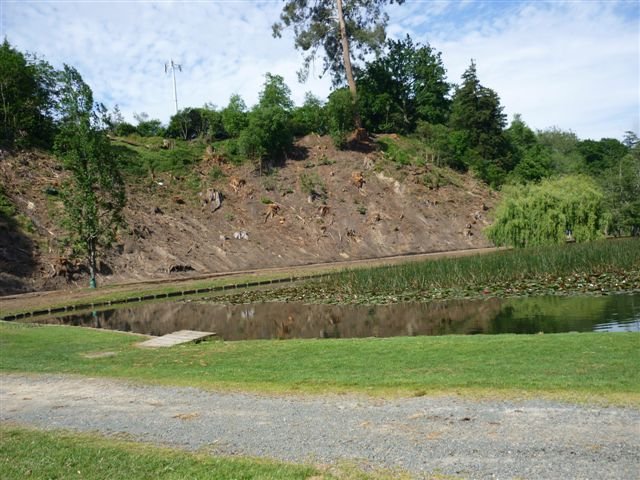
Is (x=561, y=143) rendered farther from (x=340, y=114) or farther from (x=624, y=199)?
(x=340, y=114)

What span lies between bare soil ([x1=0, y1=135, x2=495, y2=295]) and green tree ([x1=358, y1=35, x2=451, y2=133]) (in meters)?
13.0

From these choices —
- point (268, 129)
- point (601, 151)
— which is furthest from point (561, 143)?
point (268, 129)

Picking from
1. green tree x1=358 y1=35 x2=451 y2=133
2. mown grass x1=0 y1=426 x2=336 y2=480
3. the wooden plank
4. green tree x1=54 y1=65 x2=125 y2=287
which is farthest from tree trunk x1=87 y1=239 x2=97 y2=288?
green tree x1=358 y1=35 x2=451 y2=133

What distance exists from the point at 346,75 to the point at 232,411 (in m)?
67.0

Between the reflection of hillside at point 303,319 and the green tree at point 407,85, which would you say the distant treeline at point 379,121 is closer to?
the green tree at point 407,85

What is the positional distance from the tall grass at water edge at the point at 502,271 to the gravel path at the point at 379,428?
1894cm

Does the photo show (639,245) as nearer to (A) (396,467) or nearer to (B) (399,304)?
(B) (399,304)

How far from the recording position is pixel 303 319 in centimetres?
2197

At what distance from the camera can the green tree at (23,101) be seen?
157 feet

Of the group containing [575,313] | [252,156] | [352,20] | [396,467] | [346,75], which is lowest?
[575,313]

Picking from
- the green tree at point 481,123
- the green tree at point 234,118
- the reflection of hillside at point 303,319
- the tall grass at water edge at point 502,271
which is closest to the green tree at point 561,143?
the green tree at point 481,123

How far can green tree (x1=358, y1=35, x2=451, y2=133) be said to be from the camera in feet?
256

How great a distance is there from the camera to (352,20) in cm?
6912

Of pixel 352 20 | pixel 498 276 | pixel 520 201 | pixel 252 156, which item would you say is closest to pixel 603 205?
pixel 520 201
